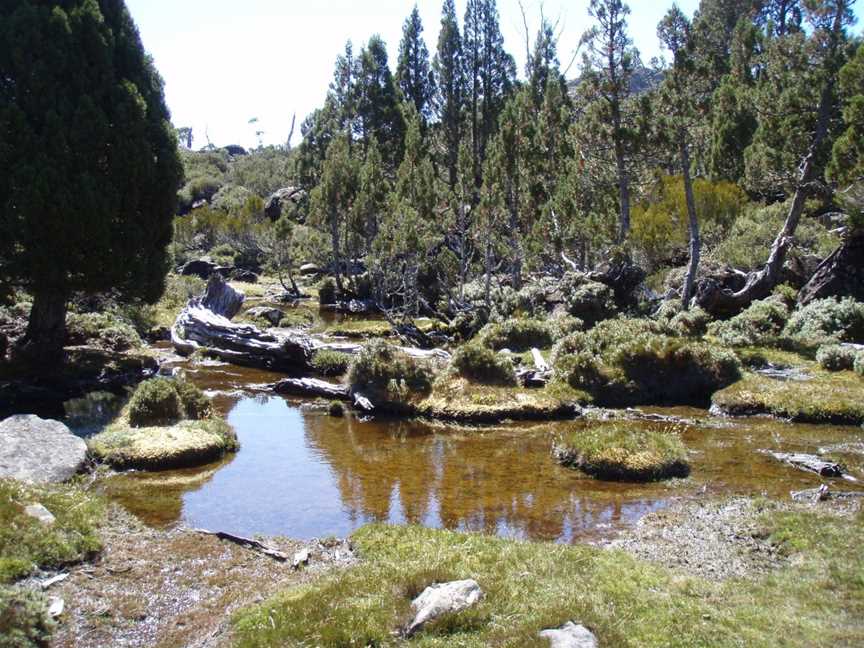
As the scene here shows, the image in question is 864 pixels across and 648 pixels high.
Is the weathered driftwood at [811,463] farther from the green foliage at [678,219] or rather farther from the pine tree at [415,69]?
the pine tree at [415,69]

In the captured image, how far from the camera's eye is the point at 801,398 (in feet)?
68.4

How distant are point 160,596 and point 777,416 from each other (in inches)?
676

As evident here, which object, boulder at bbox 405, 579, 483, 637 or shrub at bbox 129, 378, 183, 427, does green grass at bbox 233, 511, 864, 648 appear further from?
shrub at bbox 129, 378, 183, 427

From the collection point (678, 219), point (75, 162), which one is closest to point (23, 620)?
point (75, 162)

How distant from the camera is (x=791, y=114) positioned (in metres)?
33.1

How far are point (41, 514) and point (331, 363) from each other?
55.3 feet

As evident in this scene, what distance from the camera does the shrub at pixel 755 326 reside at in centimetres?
2803

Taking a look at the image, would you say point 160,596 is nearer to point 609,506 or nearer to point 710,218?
point 609,506

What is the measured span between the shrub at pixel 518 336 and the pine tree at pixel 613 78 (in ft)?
29.0

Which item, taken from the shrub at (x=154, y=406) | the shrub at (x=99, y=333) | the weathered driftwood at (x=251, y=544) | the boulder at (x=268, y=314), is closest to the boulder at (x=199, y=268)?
the boulder at (x=268, y=314)

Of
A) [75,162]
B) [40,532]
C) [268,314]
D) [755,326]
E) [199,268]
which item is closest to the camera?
[40,532]

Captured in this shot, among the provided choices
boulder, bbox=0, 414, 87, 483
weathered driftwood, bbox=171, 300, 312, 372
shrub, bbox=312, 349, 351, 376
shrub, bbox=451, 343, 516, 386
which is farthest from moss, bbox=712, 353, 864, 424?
boulder, bbox=0, 414, 87, 483

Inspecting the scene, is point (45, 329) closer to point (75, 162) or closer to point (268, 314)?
point (75, 162)

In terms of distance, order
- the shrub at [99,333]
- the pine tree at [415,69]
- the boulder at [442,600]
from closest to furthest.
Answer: the boulder at [442,600], the shrub at [99,333], the pine tree at [415,69]
